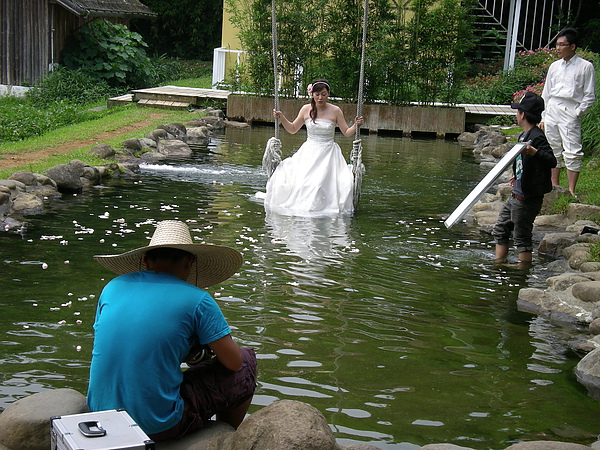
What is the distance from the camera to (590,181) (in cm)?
1124

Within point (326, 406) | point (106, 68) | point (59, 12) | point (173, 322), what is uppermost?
point (59, 12)

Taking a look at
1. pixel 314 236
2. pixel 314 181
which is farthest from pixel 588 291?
pixel 314 181

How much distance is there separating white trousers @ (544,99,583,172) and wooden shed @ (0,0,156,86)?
15.7 metres

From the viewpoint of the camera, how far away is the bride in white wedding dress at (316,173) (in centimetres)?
1059

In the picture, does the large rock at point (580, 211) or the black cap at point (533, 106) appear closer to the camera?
the black cap at point (533, 106)

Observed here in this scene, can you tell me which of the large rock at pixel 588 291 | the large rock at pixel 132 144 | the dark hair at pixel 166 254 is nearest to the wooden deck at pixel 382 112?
the large rock at pixel 132 144

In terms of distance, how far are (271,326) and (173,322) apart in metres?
2.36

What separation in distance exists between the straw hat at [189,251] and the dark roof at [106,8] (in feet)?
64.4

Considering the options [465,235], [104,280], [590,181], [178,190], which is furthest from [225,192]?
[590,181]

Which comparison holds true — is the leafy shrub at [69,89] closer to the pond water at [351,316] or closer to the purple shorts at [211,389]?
the pond water at [351,316]

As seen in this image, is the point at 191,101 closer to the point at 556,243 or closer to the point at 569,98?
the point at 569,98

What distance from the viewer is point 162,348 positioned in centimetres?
360

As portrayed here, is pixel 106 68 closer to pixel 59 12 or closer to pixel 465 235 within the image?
pixel 59 12

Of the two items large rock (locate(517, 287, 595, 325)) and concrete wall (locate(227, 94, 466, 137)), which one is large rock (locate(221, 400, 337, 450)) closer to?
large rock (locate(517, 287, 595, 325))
